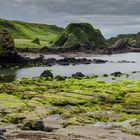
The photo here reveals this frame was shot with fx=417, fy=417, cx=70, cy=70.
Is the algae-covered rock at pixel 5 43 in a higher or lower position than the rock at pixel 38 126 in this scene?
higher

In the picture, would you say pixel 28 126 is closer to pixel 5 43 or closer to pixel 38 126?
pixel 38 126

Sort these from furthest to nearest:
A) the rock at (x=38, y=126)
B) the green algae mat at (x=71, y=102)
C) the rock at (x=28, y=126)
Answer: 1. the green algae mat at (x=71, y=102)
2. the rock at (x=28, y=126)
3. the rock at (x=38, y=126)

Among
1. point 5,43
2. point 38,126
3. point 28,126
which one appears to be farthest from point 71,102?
point 5,43

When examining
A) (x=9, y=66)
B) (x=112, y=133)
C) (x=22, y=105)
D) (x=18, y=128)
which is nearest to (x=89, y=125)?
(x=112, y=133)

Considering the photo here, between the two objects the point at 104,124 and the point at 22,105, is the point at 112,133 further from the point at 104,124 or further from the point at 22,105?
the point at 22,105

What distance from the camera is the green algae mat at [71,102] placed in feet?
180

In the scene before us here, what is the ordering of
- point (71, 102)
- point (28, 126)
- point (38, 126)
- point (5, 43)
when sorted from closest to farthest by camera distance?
point (38, 126) → point (28, 126) → point (71, 102) → point (5, 43)

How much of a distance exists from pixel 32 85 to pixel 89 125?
112 feet

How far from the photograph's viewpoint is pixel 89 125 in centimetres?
5081

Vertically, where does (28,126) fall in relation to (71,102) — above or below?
below

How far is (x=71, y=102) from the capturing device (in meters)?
63.3

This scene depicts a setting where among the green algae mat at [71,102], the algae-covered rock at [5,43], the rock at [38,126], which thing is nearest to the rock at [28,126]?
the rock at [38,126]

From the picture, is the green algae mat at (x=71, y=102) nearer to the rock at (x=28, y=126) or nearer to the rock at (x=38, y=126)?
the rock at (x=38, y=126)

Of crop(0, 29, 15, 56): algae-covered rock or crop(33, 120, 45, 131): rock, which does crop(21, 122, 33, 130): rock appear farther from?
crop(0, 29, 15, 56): algae-covered rock
